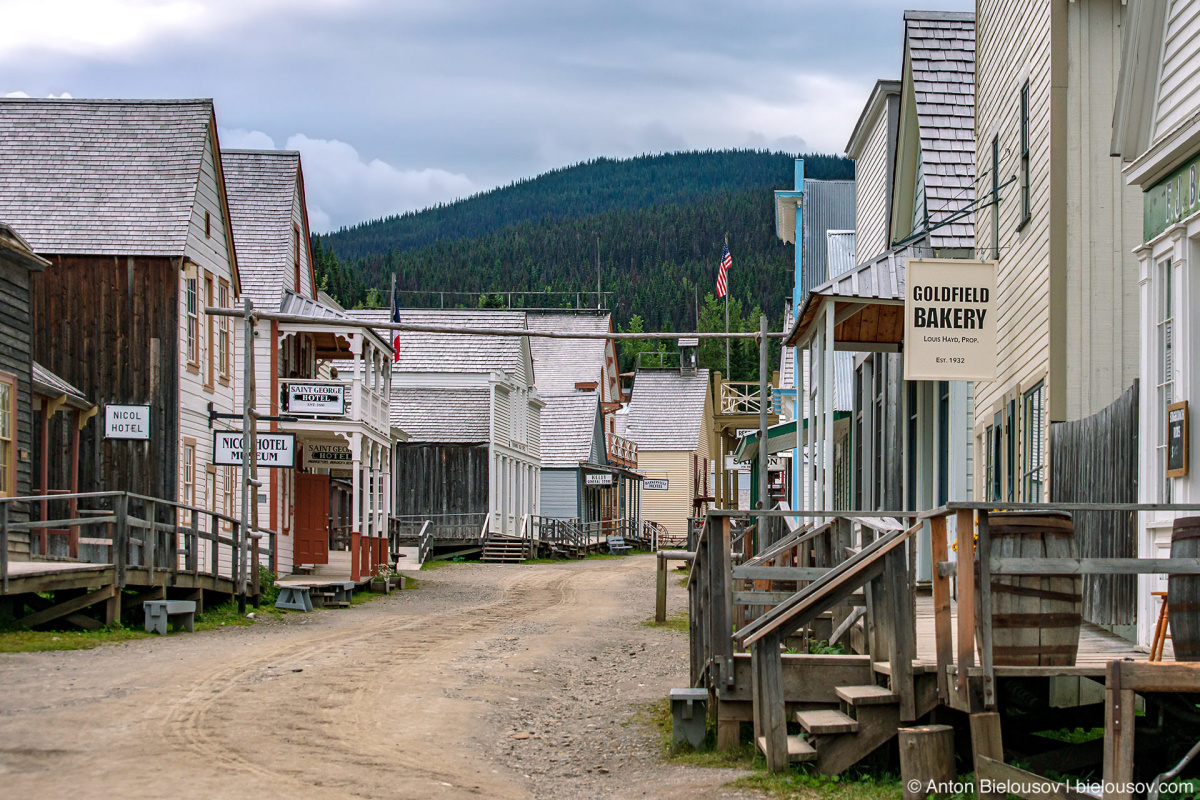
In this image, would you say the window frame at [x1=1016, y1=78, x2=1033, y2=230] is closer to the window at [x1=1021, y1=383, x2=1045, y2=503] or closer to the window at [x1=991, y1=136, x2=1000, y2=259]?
the window at [x1=991, y1=136, x2=1000, y2=259]

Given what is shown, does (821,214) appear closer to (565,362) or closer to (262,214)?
(262,214)

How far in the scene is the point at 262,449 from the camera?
21.5 m

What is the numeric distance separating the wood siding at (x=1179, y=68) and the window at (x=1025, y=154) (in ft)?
10.5

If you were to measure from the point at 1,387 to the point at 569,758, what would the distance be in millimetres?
11893

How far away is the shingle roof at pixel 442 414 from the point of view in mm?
43250

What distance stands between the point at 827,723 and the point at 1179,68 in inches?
202

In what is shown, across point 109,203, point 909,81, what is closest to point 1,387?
point 109,203

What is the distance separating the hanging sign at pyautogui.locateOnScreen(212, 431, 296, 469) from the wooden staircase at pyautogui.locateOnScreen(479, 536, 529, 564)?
2034 centimetres

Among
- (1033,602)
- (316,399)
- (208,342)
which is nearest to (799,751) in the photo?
(1033,602)

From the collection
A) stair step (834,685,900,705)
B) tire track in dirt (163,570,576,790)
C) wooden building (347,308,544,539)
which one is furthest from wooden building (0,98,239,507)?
wooden building (347,308,544,539)

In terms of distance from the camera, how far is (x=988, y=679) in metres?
7.64

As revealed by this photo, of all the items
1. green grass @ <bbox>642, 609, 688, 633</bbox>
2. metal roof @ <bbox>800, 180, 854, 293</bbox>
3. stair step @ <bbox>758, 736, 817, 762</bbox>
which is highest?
metal roof @ <bbox>800, 180, 854, 293</bbox>

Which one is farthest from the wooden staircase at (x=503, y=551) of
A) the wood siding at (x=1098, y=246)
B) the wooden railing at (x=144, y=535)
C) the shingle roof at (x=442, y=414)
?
the wood siding at (x=1098, y=246)

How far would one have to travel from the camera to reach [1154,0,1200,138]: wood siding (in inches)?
360
